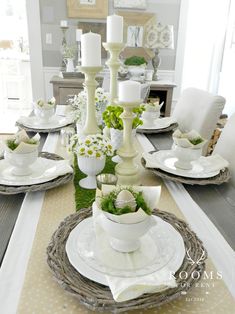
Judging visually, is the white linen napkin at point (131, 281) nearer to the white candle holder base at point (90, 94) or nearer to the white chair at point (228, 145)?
the white candle holder base at point (90, 94)

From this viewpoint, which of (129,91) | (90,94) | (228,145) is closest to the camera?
(129,91)

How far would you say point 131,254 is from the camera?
67 centimetres

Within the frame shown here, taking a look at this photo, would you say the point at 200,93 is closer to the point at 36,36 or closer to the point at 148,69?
the point at 148,69

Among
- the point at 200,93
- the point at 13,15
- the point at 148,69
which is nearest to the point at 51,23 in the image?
the point at 148,69

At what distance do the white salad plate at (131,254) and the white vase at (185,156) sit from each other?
401 millimetres

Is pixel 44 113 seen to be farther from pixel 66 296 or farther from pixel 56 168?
pixel 66 296

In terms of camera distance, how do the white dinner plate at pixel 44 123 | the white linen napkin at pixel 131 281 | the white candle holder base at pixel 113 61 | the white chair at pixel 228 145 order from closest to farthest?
the white linen napkin at pixel 131 281 → the white candle holder base at pixel 113 61 → the white chair at pixel 228 145 → the white dinner plate at pixel 44 123

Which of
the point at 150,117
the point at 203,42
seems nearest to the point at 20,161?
the point at 150,117

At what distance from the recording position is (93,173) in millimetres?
1052

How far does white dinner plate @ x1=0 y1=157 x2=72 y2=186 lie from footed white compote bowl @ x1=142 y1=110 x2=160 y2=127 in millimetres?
722

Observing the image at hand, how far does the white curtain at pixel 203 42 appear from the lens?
11.0ft

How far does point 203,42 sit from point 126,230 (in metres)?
3.41

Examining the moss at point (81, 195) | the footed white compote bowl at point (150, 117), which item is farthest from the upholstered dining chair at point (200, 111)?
the moss at point (81, 195)

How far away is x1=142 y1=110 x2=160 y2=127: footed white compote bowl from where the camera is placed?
A: 5.60 feet
